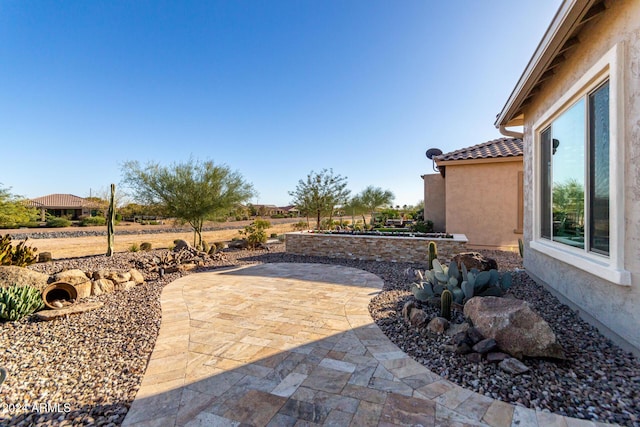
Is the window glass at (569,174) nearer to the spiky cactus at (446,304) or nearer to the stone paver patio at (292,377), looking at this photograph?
the spiky cactus at (446,304)

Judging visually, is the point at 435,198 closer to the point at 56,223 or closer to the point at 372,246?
the point at 372,246

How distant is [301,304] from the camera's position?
18.1 ft

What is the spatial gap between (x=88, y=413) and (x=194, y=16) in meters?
11.6

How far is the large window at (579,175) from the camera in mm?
3629

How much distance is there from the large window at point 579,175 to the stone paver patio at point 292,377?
9.51ft

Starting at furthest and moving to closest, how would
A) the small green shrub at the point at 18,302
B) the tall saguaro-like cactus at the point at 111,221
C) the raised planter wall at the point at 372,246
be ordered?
the tall saguaro-like cactus at the point at 111,221
the raised planter wall at the point at 372,246
the small green shrub at the point at 18,302

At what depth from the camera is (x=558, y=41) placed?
3859 millimetres

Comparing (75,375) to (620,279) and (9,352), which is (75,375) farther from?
(620,279)

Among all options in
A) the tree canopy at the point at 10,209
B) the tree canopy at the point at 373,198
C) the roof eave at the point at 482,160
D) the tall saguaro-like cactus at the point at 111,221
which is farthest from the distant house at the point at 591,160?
the tree canopy at the point at 373,198

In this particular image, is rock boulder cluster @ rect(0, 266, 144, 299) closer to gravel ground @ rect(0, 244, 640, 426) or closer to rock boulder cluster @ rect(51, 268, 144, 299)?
rock boulder cluster @ rect(51, 268, 144, 299)

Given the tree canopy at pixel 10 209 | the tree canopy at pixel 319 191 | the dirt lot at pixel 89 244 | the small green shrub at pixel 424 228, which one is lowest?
the dirt lot at pixel 89 244

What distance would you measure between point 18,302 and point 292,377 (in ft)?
16.9

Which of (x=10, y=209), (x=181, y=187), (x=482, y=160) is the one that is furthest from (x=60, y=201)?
(x=482, y=160)

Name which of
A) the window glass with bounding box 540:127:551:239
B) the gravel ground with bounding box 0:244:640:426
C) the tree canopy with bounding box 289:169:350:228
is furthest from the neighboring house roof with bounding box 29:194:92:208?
the window glass with bounding box 540:127:551:239
